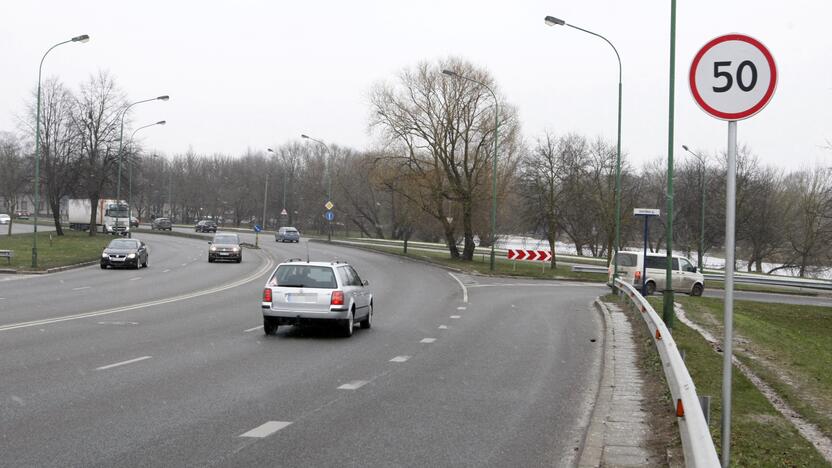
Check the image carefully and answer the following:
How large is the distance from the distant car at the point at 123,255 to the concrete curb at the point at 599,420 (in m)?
29.8

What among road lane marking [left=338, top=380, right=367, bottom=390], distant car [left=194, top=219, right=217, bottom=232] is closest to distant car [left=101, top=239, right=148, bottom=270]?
road lane marking [left=338, top=380, right=367, bottom=390]

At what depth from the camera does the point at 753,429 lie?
308 inches

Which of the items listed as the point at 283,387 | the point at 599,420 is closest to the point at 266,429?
the point at 283,387

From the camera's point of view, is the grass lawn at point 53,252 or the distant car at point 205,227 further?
the distant car at point 205,227

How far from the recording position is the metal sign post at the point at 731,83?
18.1 ft

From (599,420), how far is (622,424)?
0.27 meters

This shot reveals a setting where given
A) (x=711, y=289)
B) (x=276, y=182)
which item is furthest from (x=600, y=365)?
(x=276, y=182)

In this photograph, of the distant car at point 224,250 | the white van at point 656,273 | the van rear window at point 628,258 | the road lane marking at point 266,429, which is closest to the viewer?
the road lane marking at point 266,429

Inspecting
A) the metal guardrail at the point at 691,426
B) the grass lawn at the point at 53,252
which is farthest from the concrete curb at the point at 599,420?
the grass lawn at the point at 53,252

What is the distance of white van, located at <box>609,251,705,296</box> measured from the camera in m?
33.8

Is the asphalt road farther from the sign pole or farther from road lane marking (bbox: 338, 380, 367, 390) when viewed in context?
the sign pole

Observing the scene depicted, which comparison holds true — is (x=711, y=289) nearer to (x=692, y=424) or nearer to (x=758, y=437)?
(x=758, y=437)

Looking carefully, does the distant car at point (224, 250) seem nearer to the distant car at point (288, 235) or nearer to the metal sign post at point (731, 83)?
the distant car at point (288, 235)

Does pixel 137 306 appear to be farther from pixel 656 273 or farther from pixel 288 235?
pixel 288 235
